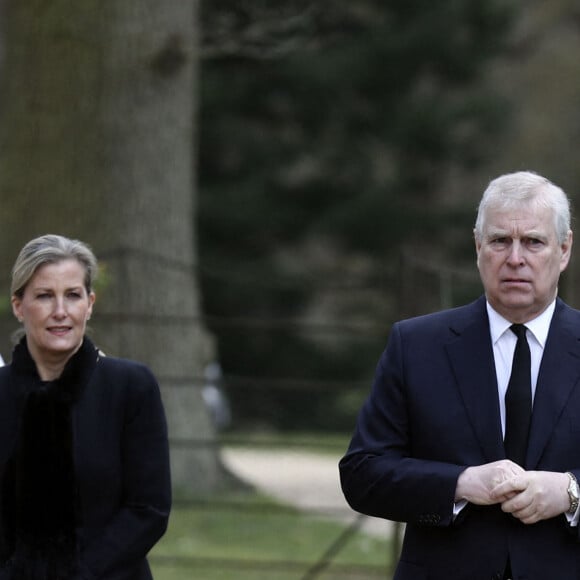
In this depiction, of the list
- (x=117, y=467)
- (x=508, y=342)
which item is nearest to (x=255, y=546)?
(x=117, y=467)

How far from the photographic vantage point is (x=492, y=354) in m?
3.87

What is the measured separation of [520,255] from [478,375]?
1.13 ft

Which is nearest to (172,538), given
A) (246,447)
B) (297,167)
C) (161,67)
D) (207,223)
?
(161,67)

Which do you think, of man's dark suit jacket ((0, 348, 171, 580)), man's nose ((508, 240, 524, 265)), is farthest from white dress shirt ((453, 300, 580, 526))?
man's dark suit jacket ((0, 348, 171, 580))

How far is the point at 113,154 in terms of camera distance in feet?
36.0

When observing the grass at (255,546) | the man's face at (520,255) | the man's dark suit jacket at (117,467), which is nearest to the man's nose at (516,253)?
the man's face at (520,255)

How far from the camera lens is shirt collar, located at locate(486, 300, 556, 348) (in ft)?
12.7

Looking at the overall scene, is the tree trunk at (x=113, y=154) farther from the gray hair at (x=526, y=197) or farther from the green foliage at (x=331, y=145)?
the green foliage at (x=331, y=145)

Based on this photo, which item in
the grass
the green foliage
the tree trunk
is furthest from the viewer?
the green foliage

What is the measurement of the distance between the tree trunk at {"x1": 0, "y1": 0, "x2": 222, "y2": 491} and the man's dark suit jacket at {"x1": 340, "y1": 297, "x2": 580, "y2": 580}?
22.6ft

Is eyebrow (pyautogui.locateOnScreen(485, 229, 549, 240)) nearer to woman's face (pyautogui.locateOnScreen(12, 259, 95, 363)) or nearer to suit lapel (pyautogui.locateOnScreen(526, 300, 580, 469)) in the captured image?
suit lapel (pyautogui.locateOnScreen(526, 300, 580, 469))

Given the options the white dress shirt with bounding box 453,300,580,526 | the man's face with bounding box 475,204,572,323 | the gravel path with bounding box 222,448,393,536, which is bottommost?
the gravel path with bounding box 222,448,393,536

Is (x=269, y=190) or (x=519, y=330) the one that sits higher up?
(x=269, y=190)

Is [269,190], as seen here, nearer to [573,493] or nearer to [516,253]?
[516,253]
